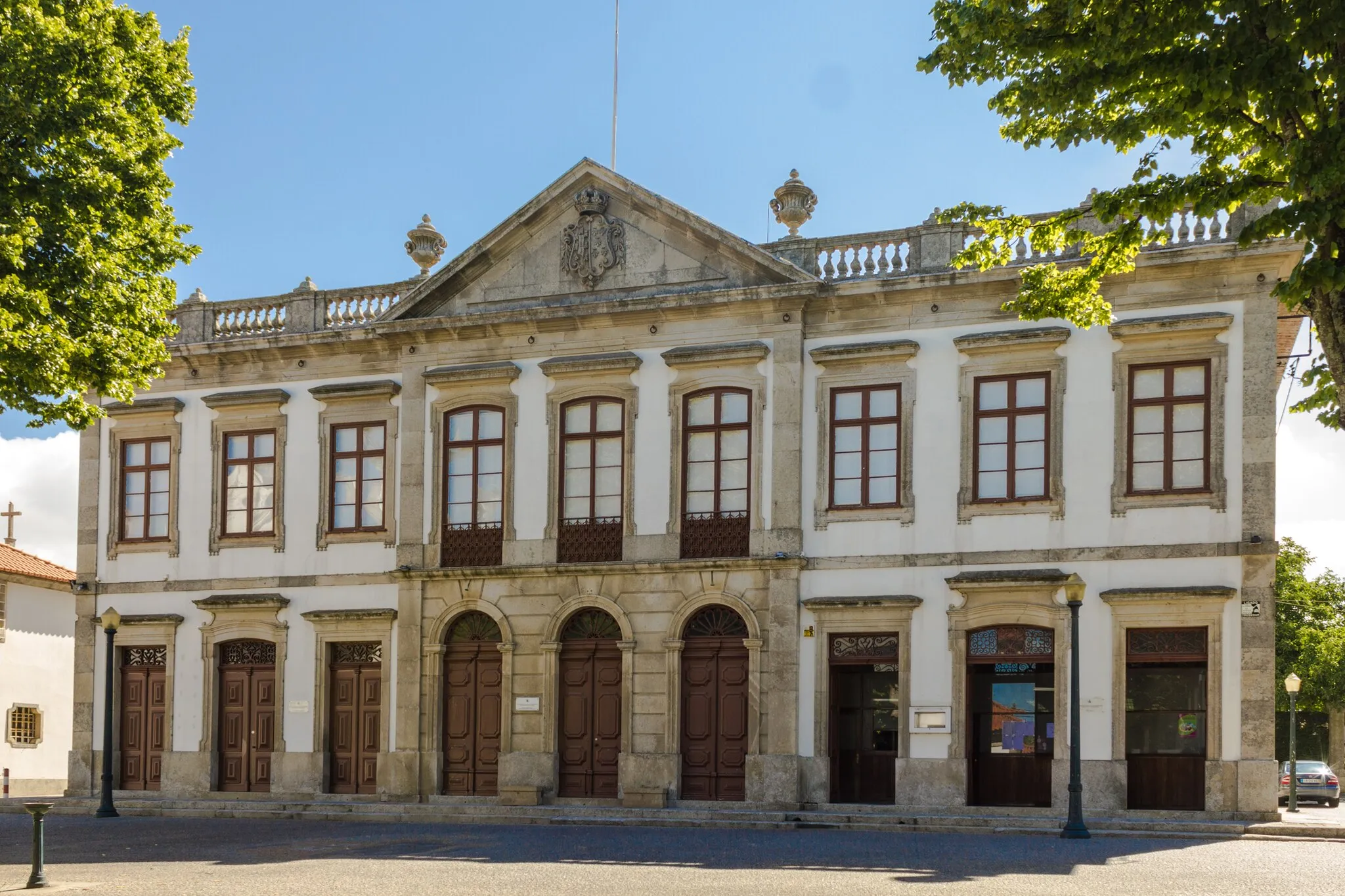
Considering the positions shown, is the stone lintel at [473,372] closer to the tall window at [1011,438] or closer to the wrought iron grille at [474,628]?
the wrought iron grille at [474,628]

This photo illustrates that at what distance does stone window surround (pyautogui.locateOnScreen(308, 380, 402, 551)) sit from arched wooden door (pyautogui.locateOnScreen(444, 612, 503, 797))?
1.96 metres

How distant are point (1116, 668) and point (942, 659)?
7.63ft

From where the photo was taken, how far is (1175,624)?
71.7 ft

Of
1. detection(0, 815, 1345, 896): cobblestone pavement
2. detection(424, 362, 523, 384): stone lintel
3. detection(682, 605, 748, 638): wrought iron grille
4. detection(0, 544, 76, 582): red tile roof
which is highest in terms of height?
detection(424, 362, 523, 384): stone lintel

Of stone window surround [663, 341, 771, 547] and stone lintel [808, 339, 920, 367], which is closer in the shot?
stone lintel [808, 339, 920, 367]

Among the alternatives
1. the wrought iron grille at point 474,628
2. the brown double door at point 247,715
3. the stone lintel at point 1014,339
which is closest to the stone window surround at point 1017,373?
the stone lintel at point 1014,339

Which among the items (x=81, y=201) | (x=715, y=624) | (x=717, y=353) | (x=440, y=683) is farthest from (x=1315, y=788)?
(x=81, y=201)

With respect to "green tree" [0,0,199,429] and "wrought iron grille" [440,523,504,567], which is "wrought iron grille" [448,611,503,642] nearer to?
"wrought iron grille" [440,523,504,567]

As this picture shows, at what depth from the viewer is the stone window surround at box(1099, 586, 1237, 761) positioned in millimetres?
21469

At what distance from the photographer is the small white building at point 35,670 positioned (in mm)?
34875

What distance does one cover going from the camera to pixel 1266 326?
21.7m

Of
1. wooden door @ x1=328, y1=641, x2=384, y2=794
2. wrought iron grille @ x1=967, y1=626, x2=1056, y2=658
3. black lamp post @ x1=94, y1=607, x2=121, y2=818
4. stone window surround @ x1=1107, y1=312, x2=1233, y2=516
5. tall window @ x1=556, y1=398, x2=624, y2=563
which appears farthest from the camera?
wooden door @ x1=328, y1=641, x2=384, y2=794

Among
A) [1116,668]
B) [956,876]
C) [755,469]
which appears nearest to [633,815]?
[755,469]

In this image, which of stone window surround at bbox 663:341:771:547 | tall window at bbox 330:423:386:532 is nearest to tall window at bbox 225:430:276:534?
tall window at bbox 330:423:386:532
